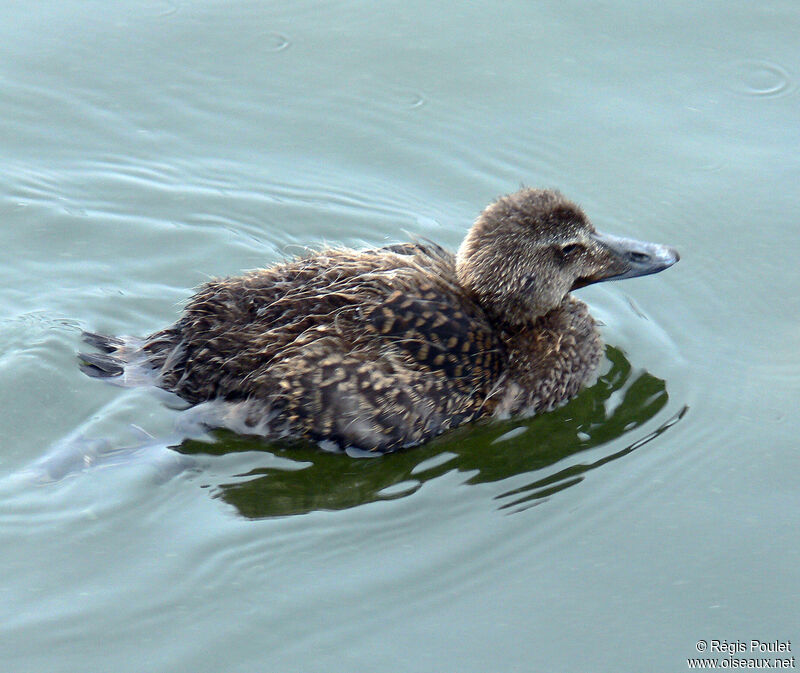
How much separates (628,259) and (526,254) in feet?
2.27

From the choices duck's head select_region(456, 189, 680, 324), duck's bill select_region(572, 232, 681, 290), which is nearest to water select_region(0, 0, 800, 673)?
duck's bill select_region(572, 232, 681, 290)

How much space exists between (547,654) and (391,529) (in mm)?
958

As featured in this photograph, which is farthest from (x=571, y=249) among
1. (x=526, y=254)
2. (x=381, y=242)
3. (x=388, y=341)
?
(x=381, y=242)

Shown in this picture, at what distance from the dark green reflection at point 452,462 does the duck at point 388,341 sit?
86 millimetres

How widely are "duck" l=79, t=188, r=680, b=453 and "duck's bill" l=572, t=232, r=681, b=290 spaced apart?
46 mm

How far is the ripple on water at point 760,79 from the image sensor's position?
348 inches

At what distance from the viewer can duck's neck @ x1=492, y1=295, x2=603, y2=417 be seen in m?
6.48

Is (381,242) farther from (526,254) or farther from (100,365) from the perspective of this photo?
(100,365)

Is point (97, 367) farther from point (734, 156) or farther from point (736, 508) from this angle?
point (734, 156)

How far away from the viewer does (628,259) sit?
6.84 m

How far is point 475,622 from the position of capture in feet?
17.3

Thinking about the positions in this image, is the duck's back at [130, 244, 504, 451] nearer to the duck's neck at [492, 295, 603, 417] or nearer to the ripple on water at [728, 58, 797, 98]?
the duck's neck at [492, 295, 603, 417]

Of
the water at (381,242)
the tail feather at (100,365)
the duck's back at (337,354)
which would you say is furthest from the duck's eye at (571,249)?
the tail feather at (100,365)

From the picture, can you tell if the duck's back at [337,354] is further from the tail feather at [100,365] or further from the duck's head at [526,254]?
the tail feather at [100,365]
